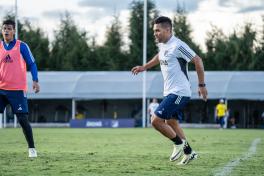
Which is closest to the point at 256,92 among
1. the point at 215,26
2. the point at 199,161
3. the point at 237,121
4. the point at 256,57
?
the point at 237,121

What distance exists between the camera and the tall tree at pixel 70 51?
2707 inches

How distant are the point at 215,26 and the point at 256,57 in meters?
7.15

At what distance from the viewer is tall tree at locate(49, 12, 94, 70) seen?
226ft

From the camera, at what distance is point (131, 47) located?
6875 cm

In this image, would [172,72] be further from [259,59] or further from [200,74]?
[259,59]

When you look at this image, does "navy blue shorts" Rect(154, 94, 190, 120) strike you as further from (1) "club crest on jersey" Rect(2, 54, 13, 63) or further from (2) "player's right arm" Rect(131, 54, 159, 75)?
(1) "club crest on jersey" Rect(2, 54, 13, 63)

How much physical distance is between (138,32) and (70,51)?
725 centimetres

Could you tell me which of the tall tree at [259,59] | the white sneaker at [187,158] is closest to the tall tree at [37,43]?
the tall tree at [259,59]

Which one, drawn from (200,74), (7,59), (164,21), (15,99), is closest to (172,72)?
(200,74)

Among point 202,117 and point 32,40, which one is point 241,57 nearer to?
point 202,117

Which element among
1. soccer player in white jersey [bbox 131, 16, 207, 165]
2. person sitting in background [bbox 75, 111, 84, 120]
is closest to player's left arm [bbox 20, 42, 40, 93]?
soccer player in white jersey [bbox 131, 16, 207, 165]

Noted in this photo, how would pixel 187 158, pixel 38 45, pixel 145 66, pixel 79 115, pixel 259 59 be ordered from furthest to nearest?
pixel 38 45 < pixel 259 59 < pixel 79 115 < pixel 145 66 < pixel 187 158

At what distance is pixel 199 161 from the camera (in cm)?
1133

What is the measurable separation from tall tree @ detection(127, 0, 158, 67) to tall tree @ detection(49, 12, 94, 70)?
177 inches
